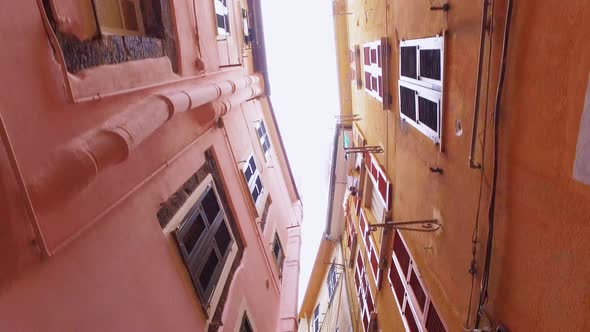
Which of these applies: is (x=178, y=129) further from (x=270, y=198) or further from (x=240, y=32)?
(x=240, y=32)

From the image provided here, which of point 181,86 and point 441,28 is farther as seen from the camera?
point 181,86

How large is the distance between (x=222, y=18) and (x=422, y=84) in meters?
5.60

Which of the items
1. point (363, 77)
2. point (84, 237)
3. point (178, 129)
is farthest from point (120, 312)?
point (363, 77)

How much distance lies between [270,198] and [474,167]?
790 centimetres

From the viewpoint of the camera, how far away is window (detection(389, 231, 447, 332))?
5.08 m

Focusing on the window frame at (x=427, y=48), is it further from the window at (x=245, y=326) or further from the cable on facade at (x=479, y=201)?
the window at (x=245, y=326)

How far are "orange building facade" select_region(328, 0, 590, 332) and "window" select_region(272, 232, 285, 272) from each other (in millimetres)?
3687

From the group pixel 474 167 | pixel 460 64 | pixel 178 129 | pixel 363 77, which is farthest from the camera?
pixel 363 77

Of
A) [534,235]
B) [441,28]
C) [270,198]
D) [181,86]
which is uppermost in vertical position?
[441,28]

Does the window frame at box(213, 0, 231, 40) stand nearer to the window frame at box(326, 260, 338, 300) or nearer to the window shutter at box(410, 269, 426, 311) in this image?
the window shutter at box(410, 269, 426, 311)

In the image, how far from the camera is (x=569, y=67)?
2.21 m

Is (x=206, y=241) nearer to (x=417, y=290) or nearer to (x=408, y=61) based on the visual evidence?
(x=417, y=290)

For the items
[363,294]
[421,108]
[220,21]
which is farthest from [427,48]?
[363,294]

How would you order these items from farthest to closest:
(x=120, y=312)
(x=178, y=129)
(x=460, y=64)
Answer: (x=178, y=129) → (x=460, y=64) → (x=120, y=312)
